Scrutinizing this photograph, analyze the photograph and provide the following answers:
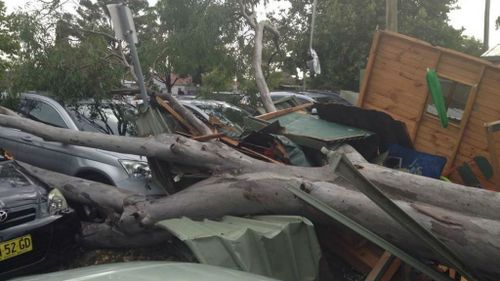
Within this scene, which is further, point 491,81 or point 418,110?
point 418,110

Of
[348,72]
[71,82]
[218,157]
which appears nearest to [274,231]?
[218,157]

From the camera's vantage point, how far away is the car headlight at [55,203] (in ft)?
15.4

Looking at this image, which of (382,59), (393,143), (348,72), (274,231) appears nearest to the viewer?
(274,231)

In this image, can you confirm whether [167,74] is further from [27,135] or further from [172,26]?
[27,135]

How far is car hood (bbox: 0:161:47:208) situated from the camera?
14.4ft

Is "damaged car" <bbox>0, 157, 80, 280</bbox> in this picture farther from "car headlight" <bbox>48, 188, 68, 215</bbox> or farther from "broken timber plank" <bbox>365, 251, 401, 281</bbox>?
"broken timber plank" <bbox>365, 251, 401, 281</bbox>

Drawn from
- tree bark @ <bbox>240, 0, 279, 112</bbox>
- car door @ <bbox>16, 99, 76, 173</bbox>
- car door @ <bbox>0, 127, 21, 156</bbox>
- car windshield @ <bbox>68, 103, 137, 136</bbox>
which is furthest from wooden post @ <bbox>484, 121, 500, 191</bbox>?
car door @ <bbox>0, 127, 21, 156</bbox>

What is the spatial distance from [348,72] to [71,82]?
50.2 ft

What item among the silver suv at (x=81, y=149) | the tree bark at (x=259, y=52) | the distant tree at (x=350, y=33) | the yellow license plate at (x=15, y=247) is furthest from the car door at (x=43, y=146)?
the distant tree at (x=350, y=33)

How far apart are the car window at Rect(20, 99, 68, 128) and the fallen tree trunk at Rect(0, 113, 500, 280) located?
3.71 ft

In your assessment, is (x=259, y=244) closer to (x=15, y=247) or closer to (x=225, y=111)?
(x=15, y=247)

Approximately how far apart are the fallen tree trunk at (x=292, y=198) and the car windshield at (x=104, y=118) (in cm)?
105

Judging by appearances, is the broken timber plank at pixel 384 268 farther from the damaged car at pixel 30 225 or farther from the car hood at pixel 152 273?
the damaged car at pixel 30 225

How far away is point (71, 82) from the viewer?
23.3 ft
